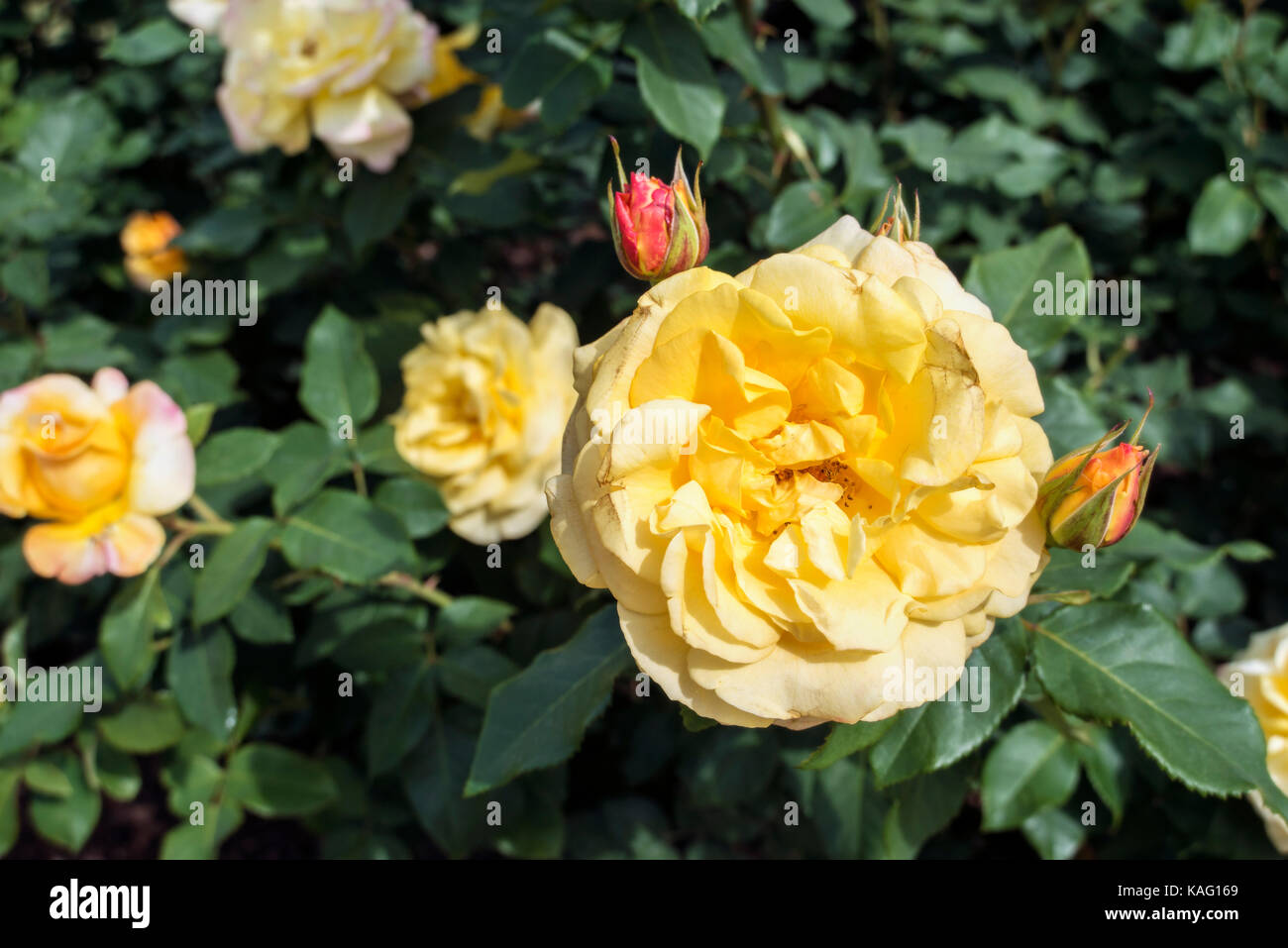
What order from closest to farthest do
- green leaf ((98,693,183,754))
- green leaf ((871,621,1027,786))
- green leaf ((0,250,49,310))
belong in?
1. green leaf ((871,621,1027,786))
2. green leaf ((98,693,183,754))
3. green leaf ((0,250,49,310))

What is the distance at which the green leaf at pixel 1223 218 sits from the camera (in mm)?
2033

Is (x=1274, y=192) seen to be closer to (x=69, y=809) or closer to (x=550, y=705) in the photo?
(x=550, y=705)

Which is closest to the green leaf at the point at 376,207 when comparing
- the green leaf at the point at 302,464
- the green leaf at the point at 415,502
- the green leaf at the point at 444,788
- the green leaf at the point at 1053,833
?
the green leaf at the point at 302,464

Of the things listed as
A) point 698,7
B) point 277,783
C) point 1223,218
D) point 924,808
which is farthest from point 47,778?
point 1223,218

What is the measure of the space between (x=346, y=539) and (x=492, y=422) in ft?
1.25

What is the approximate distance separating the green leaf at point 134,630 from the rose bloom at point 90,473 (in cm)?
18

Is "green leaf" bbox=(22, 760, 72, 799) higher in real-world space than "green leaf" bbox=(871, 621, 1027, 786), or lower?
lower

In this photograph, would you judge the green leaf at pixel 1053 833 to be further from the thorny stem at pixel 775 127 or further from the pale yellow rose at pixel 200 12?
the pale yellow rose at pixel 200 12

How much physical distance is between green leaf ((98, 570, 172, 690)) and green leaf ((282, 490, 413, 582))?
0.86 ft

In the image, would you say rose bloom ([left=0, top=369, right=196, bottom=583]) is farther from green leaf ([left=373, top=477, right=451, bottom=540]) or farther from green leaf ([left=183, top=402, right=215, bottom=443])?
green leaf ([left=373, top=477, right=451, bottom=540])

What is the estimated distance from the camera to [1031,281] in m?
1.45

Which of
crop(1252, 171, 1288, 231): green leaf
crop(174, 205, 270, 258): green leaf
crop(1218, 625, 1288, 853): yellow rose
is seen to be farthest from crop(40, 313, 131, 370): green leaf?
crop(1252, 171, 1288, 231): green leaf

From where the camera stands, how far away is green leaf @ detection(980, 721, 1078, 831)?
5.06 feet

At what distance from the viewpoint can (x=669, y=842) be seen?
7.41 ft
